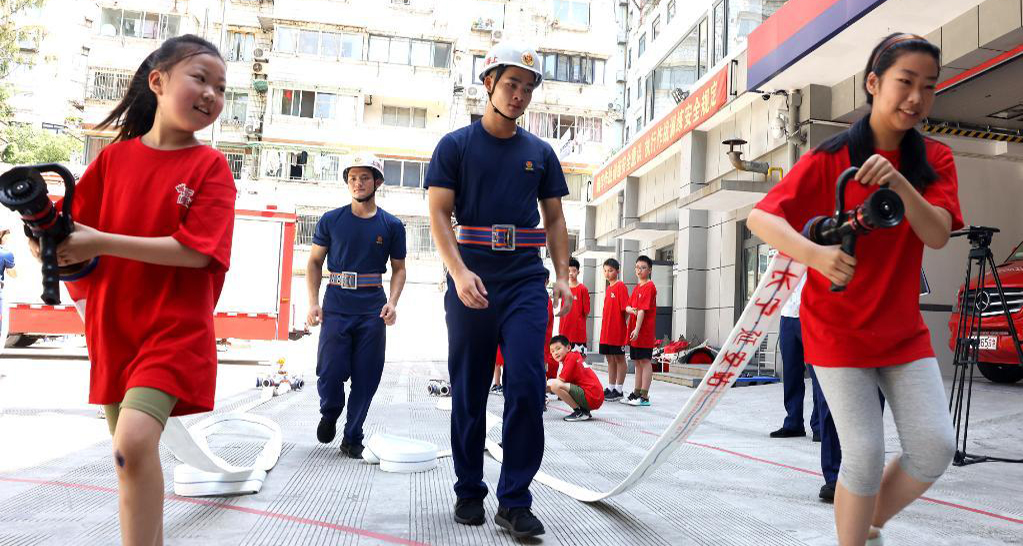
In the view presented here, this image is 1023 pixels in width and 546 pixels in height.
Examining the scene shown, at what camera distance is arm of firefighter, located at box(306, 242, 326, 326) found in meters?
5.65

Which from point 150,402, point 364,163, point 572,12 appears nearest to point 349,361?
point 364,163

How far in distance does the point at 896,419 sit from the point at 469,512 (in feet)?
6.11

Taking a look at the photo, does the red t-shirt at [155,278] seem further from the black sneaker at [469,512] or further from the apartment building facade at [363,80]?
the apartment building facade at [363,80]

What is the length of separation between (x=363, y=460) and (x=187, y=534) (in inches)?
81.6

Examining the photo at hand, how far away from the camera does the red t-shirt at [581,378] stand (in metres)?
8.09

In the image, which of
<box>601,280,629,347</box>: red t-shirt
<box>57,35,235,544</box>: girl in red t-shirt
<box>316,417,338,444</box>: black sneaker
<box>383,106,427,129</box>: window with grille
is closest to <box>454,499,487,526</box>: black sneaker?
<box>57,35,235,544</box>: girl in red t-shirt

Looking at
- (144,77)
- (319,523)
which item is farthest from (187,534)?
(144,77)

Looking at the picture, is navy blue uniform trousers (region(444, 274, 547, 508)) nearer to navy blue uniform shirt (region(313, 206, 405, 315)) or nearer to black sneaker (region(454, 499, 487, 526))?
black sneaker (region(454, 499, 487, 526))

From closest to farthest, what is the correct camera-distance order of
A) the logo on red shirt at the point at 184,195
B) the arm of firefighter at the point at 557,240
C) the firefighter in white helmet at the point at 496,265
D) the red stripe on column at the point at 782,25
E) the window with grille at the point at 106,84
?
the logo on red shirt at the point at 184,195
the firefighter in white helmet at the point at 496,265
the arm of firefighter at the point at 557,240
the red stripe on column at the point at 782,25
the window with grille at the point at 106,84

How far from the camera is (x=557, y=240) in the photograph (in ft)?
12.7

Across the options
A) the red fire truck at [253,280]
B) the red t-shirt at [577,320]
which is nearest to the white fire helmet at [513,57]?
the red t-shirt at [577,320]

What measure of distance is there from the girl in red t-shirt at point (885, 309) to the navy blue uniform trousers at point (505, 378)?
129 cm

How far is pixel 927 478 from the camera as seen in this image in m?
2.40

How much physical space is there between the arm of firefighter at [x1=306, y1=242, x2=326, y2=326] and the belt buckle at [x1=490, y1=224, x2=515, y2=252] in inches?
94.9
